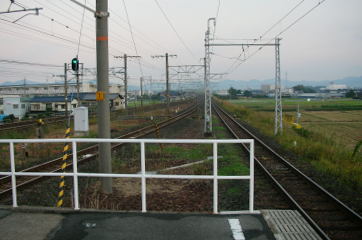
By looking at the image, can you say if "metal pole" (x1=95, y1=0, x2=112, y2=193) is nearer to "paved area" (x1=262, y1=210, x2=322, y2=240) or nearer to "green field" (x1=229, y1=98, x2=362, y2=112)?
"paved area" (x1=262, y1=210, x2=322, y2=240)

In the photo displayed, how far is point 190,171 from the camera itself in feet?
35.7

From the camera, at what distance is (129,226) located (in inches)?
194

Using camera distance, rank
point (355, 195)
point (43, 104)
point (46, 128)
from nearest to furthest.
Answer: point (355, 195), point (46, 128), point (43, 104)

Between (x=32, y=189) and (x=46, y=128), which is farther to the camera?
(x=46, y=128)

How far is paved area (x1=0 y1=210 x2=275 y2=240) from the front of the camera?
462 centimetres

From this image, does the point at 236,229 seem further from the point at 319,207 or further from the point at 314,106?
the point at 314,106

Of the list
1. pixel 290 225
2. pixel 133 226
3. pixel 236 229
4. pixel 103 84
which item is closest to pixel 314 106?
pixel 103 84

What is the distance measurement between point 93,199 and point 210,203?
265cm

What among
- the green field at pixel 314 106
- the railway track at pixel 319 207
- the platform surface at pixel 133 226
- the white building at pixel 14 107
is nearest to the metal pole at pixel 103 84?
the platform surface at pixel 133 226

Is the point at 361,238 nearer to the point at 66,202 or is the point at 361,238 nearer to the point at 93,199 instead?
the point at 93,199

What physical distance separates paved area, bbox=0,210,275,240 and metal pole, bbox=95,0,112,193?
8.13ft

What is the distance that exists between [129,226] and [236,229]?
5.06 ft

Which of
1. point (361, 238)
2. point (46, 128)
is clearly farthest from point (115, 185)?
point (46, 128)

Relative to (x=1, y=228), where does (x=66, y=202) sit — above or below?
below
